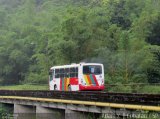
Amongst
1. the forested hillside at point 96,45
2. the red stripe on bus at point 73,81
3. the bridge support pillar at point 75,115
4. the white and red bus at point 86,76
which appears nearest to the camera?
the bridge support pillar at point 75,115

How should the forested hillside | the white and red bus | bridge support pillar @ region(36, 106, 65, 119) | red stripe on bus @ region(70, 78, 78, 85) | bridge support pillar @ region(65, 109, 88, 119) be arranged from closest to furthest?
bridge support pillar @ region(65, 109, 88, 119) → bridge support pillar @ region(36, 106, 65, 119) → the white and red bus → red stripe on bus @ region(70, 78, 78, 85) → the forested hillside

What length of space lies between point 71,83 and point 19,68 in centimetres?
4081

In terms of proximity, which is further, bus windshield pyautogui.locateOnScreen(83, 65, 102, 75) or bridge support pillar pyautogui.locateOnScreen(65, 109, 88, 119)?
bus windshield pyautogui.locateOnScreen(83, 65, 102, 75)

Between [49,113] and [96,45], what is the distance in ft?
74.8

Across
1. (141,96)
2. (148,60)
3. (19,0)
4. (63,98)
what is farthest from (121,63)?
(19,0)

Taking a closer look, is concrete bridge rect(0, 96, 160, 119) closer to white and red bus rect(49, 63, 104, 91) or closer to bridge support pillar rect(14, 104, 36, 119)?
bridge support pillar rect(14, 104, 36, 119)

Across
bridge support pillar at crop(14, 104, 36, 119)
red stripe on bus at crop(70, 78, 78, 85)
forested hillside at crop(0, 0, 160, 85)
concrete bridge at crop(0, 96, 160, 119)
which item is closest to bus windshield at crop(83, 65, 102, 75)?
red stripe on bus at crop(70, 78, 78, 85)

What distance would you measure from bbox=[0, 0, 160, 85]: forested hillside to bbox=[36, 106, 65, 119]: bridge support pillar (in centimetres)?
1506

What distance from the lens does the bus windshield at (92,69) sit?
117 feet

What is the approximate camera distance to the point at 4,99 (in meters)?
41.4

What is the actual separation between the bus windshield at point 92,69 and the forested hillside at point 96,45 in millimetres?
8965

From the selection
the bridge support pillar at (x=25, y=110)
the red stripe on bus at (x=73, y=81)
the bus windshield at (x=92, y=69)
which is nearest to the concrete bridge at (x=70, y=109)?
the bridge support pillar at (x=25, y=110)

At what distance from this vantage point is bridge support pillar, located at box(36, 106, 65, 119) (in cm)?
3044

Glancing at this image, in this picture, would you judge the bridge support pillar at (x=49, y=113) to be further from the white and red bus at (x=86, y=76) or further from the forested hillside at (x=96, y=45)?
the forested hillside at (x=96, y=45)
